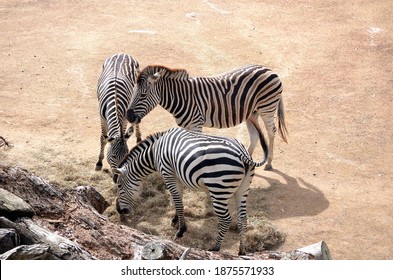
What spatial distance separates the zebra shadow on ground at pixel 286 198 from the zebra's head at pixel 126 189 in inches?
78.0

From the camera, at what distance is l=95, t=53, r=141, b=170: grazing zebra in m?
11.8

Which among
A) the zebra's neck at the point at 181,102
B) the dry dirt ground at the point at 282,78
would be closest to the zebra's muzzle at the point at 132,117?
the zebra's neck at the point at 181,102

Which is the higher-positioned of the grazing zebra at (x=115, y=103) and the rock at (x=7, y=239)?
the rock at (x=7, y=239)

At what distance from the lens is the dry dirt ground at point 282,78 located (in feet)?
40.1

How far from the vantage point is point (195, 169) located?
401 inches

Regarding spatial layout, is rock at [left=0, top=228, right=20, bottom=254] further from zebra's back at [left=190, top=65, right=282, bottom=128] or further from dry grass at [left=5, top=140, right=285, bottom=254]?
zebra's back at [left=190, top=65, right=282, bottom=128]

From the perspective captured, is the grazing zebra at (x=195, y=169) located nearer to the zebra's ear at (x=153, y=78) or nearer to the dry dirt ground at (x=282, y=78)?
the dry dirt ground at (x=282, y=78)

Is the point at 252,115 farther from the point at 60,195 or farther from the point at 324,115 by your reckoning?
the point at 60,195

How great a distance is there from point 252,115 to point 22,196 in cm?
535

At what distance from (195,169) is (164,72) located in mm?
2797

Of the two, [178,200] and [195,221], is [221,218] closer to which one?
[178,200]

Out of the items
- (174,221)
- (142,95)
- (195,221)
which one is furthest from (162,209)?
(142,95)

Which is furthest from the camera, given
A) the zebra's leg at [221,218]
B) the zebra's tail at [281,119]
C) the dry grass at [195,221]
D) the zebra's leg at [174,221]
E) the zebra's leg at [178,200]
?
the zebra's tail at [281,119]

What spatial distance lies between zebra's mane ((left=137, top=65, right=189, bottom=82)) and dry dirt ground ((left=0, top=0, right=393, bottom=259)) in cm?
201
